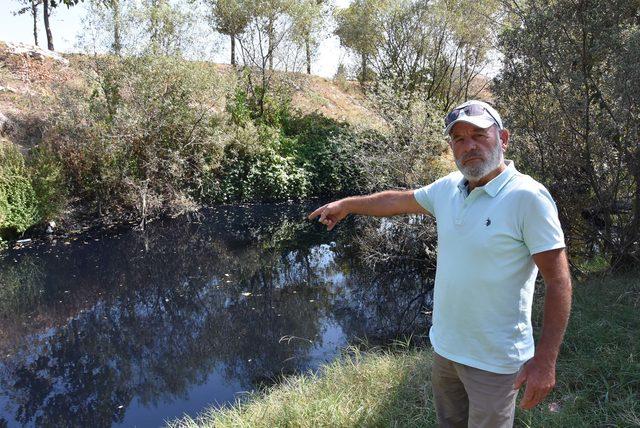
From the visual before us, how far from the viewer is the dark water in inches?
203

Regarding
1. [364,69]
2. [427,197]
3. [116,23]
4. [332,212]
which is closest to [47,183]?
[116,23]

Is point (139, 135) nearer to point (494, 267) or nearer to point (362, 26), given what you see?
point (362, 26)

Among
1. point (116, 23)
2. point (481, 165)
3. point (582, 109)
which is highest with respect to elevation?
point (116, 23)

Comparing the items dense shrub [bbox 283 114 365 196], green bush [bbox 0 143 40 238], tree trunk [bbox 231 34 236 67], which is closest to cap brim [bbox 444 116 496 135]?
green bush [bbox 0 143 40 238]

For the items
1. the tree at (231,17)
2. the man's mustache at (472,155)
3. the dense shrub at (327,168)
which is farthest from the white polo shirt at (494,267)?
the tree at (231,17)

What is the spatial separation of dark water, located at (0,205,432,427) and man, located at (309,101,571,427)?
3.59 metres

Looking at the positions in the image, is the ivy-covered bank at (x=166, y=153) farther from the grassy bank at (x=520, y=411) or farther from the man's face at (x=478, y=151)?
the man's face at (x=478, y=151)

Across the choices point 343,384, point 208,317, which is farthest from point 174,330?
point 343,384

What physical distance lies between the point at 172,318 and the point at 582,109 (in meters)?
5.81

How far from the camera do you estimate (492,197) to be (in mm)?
1896

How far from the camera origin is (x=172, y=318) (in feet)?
23.3

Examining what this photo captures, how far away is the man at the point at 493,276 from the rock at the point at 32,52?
56.2 ft

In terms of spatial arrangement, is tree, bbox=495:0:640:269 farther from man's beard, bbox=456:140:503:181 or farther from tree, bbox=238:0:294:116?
tree, bbox=238:0:294:116

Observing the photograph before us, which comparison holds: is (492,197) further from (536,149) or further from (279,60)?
(279,60)
